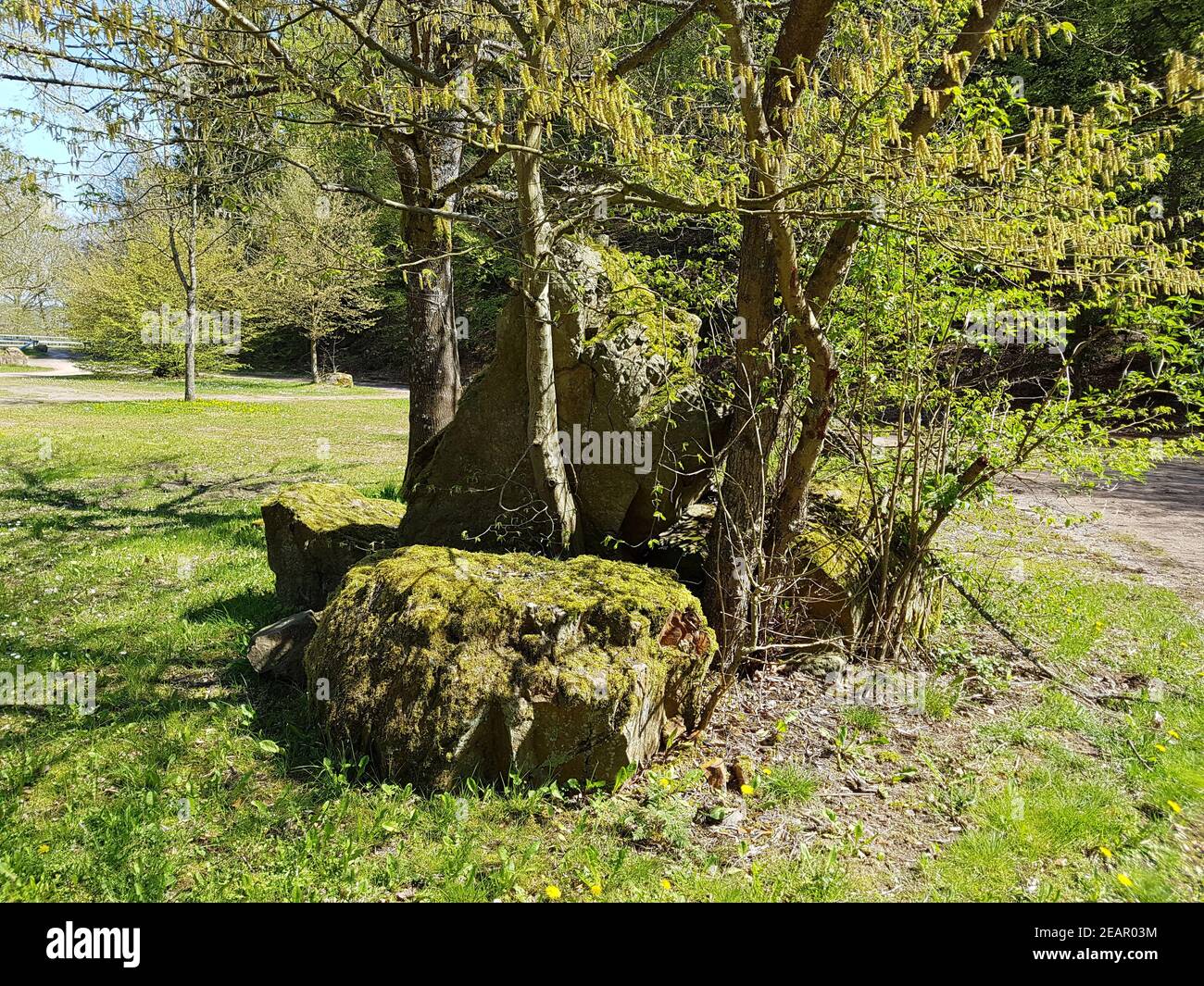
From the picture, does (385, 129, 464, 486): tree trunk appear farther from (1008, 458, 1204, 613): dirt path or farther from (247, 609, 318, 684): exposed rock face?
(1008, 458, 1204, 613): dirt path

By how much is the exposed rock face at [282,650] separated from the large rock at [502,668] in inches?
25.9

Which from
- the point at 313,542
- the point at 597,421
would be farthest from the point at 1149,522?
the point at 313,542

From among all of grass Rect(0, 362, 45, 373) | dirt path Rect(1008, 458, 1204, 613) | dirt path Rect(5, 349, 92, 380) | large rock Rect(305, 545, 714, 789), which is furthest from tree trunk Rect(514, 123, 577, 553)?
grass Rect(0, 362, 45, 373)

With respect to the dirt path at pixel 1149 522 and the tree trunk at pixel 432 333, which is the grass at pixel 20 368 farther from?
the dirt path at pixel 1149 522

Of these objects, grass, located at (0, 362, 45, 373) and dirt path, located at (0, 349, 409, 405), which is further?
grass, located at (0, 362, 45, 373)

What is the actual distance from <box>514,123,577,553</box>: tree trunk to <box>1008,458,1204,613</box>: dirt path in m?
3.18

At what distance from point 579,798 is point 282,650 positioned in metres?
2.35

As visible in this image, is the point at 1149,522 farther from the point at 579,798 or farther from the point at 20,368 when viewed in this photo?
the point at 20,368

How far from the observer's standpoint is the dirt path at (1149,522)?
7855 mm

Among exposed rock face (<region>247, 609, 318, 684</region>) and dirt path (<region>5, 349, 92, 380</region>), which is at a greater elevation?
dirt path (<region>5, 349, 92, 380</region>)

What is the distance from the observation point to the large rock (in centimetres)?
373

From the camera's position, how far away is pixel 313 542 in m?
5.97

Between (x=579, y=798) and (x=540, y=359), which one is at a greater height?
(x=540, y=359)

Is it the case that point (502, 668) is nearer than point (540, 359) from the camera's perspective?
Yes
